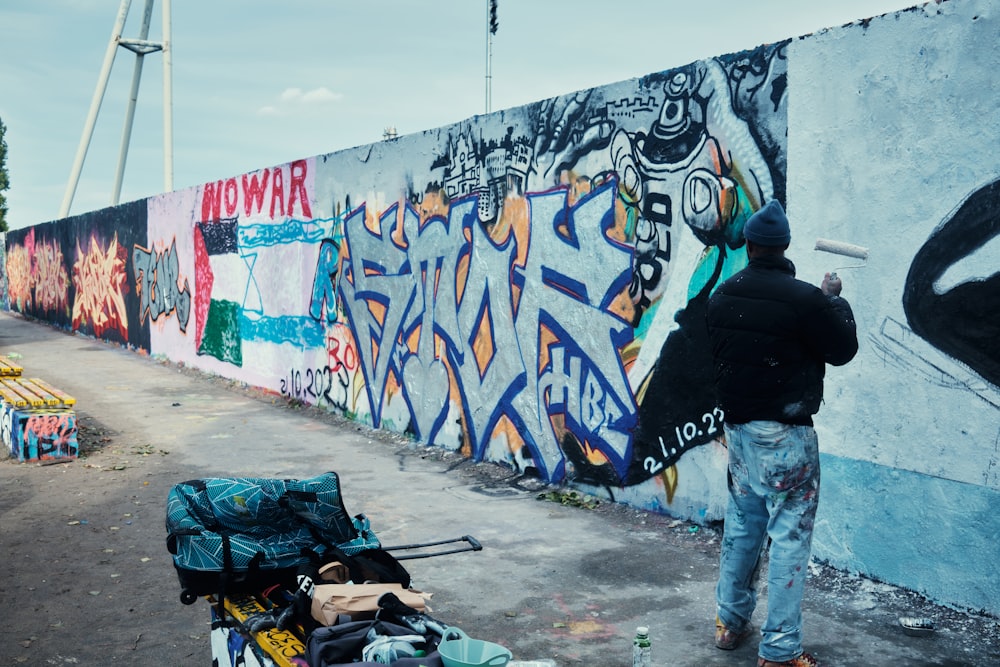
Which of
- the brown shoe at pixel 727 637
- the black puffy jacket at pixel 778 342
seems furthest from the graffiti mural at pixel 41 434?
the black puffy jacket at pixel 778 342

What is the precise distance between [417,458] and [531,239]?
254 cm

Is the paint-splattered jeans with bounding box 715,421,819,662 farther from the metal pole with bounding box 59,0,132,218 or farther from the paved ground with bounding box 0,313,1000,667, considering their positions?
the metal pole with bounding box 59,0,132,218

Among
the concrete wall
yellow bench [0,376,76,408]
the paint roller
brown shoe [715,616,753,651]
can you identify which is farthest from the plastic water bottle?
yellow bench [0,376,76,408]

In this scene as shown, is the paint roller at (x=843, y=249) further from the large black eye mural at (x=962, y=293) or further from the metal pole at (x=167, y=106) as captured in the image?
the metal pole at (x=167, y=106)

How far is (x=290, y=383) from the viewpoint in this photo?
1151 centimetres

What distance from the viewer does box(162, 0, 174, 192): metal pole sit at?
85.5 ft

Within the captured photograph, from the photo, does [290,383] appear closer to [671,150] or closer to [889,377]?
[671,150]

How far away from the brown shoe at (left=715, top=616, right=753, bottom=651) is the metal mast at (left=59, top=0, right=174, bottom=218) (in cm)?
2506

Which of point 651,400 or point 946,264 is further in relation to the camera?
point 651,400


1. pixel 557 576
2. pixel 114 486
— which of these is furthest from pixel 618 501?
pixel 114 486

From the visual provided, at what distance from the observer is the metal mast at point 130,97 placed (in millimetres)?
26266

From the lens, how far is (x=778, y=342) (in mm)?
3643

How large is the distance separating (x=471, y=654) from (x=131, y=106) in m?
32.8

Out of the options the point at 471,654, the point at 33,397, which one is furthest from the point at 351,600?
the point at 33,397
